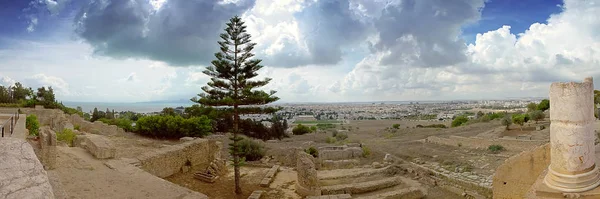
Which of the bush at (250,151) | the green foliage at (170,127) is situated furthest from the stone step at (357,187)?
the green foliage at (170,127)

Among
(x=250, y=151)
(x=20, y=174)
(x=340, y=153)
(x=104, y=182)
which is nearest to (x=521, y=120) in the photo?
(x=340, y=153)

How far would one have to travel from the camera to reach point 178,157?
13859mm

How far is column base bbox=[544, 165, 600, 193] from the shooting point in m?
4.12

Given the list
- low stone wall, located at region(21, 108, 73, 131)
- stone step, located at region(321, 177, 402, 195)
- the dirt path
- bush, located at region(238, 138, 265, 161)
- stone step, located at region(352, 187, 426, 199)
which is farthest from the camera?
low stone wall, located at region(21, 108, 73, 131)

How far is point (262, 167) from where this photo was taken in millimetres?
Answer: 16203

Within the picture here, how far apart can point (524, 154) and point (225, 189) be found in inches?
358

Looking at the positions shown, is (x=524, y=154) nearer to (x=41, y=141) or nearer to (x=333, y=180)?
(x=333, y=180)

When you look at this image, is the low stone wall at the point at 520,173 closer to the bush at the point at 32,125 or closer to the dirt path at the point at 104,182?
the dirt path at the point at 104,182

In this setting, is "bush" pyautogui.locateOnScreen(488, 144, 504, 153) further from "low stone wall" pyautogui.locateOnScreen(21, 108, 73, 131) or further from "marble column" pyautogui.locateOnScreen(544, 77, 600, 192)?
"low stone wall" pyautogui.locateOnScreen(21, 108, 73, 131)

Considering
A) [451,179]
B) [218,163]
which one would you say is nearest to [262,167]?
[218,163]

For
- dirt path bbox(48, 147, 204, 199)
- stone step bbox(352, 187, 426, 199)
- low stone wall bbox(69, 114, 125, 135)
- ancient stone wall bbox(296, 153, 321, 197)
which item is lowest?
stone step bbox(352, 187, 426, 199)

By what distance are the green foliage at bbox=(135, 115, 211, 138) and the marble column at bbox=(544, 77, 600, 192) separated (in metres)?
21.1

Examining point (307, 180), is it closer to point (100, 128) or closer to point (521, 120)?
point (100, 128)

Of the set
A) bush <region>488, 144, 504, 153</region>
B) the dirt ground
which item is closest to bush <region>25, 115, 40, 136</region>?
the dirt ground
